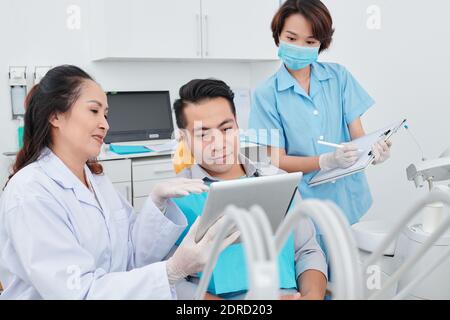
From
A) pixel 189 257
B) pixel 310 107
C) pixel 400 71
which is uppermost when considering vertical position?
pixel 400 71

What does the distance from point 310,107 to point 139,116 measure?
1889mm

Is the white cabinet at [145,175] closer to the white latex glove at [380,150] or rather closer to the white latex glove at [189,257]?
the white latex glove at [380,150]

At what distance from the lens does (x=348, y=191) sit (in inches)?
78.0

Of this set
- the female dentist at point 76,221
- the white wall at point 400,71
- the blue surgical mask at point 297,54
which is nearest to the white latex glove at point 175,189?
the female dentist at point 76,221

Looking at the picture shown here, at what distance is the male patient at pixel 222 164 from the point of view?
52.5 inches

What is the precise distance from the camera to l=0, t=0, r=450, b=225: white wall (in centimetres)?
254

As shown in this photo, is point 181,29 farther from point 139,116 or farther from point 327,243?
point 327,243

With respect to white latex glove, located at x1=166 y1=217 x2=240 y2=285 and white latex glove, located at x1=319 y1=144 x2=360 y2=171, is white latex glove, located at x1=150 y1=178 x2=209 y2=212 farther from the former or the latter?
white latex glove, located at x1=319 y1=144 x2=360 y2=171

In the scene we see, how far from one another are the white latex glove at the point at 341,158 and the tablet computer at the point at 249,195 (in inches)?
26.6

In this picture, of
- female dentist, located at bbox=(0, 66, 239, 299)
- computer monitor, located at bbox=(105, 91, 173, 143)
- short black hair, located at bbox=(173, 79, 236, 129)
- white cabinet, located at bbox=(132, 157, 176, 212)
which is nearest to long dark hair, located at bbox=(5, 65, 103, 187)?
female dentist, located at bbox=(0, 66, 239, 299)

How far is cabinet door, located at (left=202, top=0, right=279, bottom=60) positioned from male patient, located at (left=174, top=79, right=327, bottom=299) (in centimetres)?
211

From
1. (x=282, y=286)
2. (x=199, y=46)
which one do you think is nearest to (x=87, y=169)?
(x=282, y=286)

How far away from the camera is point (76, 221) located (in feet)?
3.89

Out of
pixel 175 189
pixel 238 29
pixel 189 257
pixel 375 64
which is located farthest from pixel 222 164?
pixel 238 29
